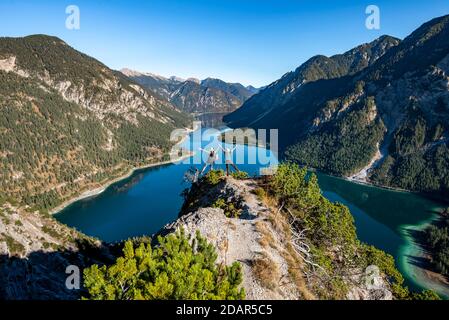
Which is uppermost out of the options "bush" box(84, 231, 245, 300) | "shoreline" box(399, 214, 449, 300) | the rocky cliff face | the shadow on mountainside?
"bush" box(84, 231, 245, 300)

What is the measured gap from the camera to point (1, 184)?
173m

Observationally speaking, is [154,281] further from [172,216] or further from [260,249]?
[172,216]

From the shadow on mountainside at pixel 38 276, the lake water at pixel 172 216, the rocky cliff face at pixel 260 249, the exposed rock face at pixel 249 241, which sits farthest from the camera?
the lake water at pixel 172 216

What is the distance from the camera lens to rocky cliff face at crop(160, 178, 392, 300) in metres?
33.9

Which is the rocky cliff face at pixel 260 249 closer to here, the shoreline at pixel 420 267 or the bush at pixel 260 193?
the bush at pixel 260 193

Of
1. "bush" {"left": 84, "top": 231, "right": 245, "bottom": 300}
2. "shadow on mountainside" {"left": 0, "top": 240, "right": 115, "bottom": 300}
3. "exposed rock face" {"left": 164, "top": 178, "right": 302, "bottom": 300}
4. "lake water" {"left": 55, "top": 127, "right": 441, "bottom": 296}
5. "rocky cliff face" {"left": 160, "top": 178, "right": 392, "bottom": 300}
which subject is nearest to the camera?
"bush" {"left": 84, "top": 231, "right": 245, "bottom": 300}

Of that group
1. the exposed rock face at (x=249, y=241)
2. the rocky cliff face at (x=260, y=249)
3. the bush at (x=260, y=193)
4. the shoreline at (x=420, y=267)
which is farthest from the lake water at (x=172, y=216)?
the exposed rock face at (x=249, y=241)

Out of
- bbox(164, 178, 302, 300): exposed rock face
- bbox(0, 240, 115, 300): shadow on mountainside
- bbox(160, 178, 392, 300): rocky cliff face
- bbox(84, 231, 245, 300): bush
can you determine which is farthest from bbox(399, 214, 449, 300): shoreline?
bbox(0, 240, 115, 300): shadow on mountainside

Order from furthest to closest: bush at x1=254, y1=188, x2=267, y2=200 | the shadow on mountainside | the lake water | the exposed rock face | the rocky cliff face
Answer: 1. the lake water
2. bush at x1=254, y1=188, x2=267, y2=200
3. the shadow on mountainside
4. the rocky cliff face
5. the exposed rock face

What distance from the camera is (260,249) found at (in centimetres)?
3922

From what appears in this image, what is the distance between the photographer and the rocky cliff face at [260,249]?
33.9 meters

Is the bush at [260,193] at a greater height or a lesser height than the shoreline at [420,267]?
greater

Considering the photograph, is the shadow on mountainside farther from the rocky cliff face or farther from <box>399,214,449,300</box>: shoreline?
<box>399,214,449,300</box>: shoreline
